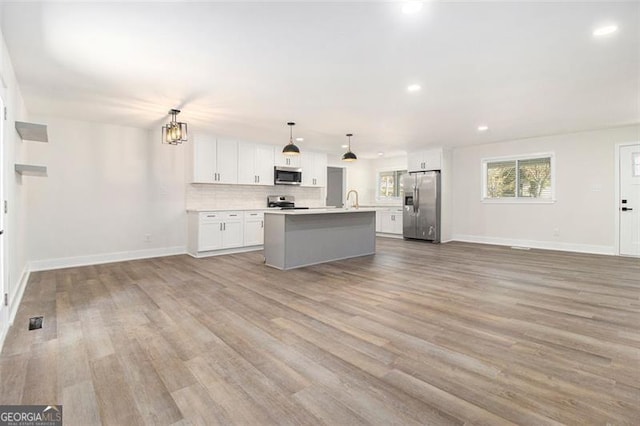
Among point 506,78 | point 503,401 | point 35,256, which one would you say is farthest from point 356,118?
point 35,256

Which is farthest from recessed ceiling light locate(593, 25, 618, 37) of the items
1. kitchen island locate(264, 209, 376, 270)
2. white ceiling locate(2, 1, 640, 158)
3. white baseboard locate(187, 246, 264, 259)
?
white baseboard locate(187, 246, 264, 259)

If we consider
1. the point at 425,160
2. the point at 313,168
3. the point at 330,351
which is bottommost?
the point at 330,351

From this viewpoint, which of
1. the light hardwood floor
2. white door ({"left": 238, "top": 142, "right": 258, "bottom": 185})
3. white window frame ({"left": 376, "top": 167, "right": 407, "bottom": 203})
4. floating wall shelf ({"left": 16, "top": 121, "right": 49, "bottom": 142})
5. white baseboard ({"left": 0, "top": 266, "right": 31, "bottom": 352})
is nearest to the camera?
the light hardwood floor

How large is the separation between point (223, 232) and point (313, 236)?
211 cm

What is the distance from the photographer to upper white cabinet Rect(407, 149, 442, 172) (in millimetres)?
8141

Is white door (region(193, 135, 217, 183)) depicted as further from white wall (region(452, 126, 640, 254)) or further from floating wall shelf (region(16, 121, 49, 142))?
white wall (region(452, 126, 640, 254))

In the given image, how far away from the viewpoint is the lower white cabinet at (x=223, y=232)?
20.2ft

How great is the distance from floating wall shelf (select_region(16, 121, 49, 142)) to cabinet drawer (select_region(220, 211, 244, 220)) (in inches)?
126

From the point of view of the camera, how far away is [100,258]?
220 inches

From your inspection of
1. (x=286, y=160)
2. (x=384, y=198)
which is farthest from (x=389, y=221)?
(x=286, y=160)

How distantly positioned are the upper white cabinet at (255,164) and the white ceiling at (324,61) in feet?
5.96

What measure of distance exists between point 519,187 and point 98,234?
349 inches

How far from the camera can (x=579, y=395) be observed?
1793mm

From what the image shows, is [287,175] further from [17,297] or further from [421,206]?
[17,297]
